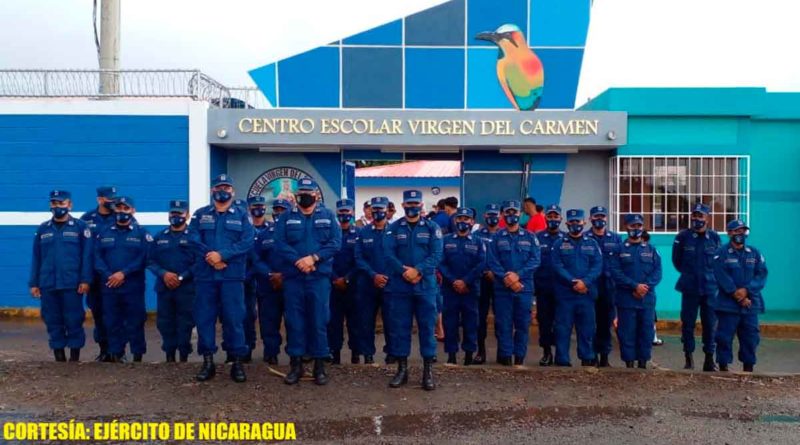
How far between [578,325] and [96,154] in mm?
8682

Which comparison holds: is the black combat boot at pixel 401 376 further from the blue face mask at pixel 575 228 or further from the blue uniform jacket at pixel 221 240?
the blue face mask at pixel 575 228

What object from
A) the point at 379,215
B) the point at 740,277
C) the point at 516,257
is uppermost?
the point at 379,215

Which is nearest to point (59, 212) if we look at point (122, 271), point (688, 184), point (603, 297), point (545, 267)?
point (122, 271)

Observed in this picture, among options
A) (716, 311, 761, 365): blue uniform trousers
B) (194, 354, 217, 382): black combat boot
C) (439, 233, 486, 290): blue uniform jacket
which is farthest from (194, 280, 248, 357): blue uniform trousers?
(716, 311, 761, 365): blue uniform trousers

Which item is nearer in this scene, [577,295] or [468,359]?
[577,295]

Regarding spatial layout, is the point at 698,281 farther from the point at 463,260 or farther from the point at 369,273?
the point at 369,273

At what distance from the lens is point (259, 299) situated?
8.35 meters

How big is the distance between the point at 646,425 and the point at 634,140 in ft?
25.5

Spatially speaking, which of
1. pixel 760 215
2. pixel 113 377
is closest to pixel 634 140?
pixel 760 215

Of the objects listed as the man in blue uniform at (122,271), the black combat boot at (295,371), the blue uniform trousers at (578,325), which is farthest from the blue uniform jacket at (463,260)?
the man in blue uniform at (122,271)

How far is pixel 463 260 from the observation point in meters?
8.32

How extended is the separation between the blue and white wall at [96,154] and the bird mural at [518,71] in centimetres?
534

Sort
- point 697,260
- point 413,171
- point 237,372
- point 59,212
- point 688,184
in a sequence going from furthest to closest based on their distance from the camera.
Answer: point 413,171 < point 688,184 < point 697,260 < point 59,212 < point 237,372

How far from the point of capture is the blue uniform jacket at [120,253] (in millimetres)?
8047
